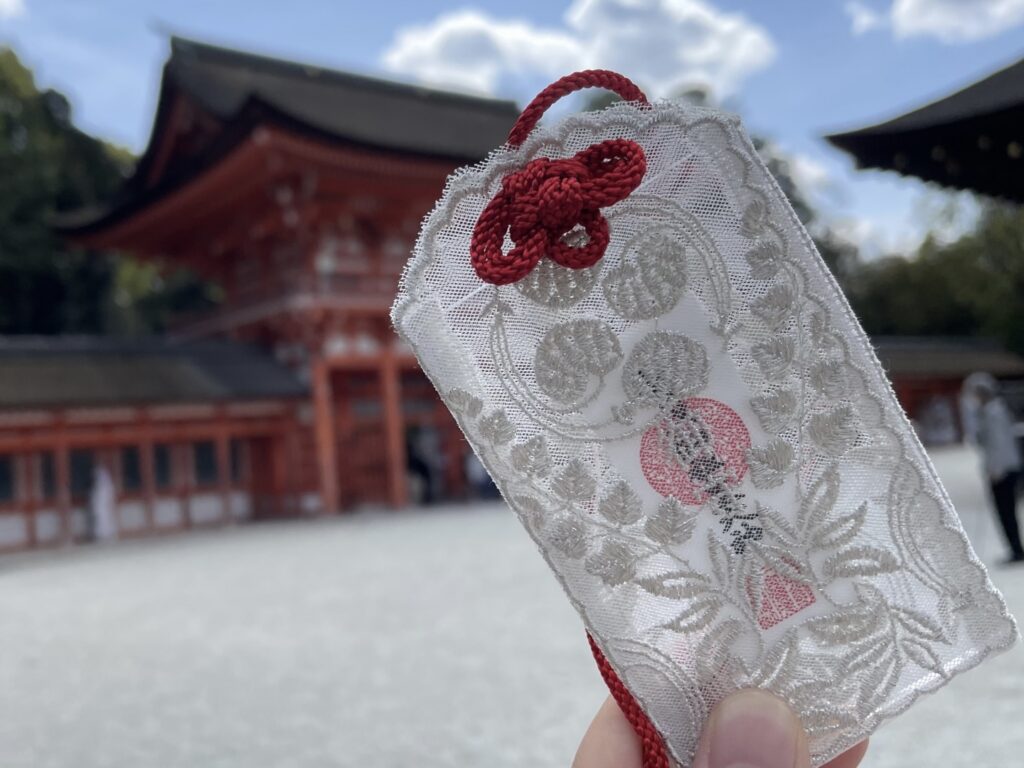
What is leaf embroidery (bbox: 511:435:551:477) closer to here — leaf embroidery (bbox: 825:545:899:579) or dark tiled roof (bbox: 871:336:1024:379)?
leaf embroidery (bbox: 825:545:899:579)

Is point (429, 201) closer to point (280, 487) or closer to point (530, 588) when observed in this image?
point (280, 487)

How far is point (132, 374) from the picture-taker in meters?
10.8

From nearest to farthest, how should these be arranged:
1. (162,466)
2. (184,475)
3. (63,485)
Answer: (63,485) → (162,466) → (184,475)

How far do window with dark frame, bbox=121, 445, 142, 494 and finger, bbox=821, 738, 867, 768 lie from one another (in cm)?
1124

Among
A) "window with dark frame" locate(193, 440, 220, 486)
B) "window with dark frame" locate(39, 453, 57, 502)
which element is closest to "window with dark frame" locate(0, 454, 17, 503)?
"window with dark frame" locate(39, 453, 57, 502)

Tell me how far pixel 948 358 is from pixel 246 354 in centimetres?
1592

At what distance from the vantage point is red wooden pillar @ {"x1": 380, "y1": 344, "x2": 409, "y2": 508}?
12.2 m

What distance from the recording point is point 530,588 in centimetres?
537

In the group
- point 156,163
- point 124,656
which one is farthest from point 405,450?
point 124,656

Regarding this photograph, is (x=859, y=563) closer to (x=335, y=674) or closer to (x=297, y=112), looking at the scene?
(x=335, y=674)

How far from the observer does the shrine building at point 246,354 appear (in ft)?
34.0

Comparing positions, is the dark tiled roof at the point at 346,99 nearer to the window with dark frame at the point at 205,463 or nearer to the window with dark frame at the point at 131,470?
the window with dark frame at the point at 205,463

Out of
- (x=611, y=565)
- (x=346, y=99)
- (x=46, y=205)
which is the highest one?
(x=346, y=99)

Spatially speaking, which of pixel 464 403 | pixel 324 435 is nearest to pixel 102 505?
pixel 324 435
